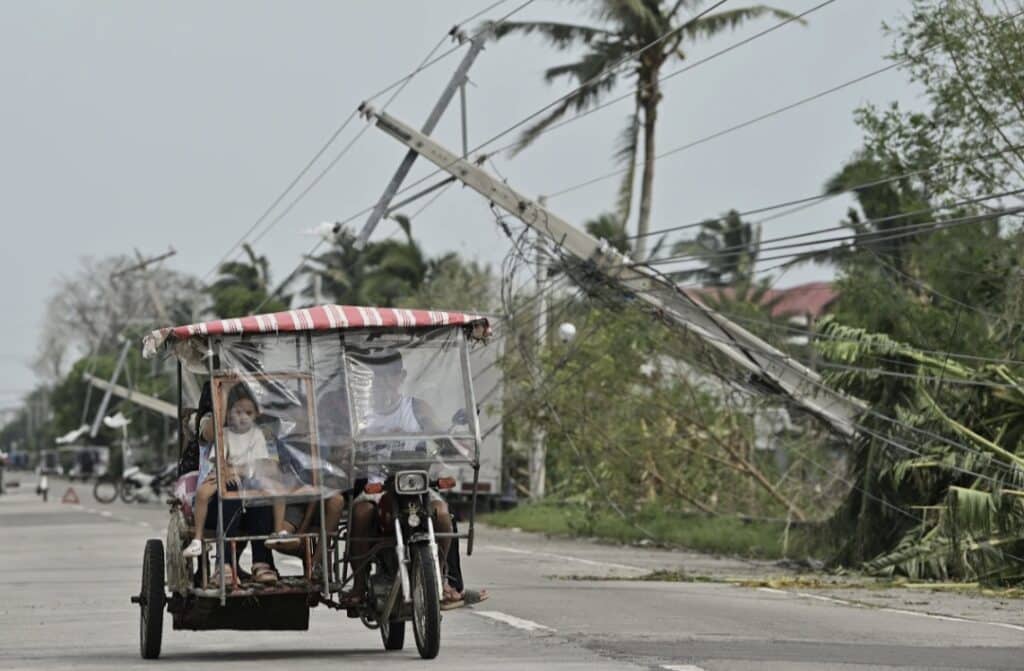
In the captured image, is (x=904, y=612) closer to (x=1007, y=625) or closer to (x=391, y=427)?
(x=1007, y=625)

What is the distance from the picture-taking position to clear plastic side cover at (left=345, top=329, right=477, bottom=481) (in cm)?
1160

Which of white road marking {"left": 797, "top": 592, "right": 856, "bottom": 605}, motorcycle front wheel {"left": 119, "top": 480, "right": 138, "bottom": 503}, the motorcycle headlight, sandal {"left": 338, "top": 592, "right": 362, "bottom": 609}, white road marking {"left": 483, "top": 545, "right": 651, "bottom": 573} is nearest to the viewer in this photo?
the motorcycle headlight

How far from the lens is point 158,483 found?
56.4 m

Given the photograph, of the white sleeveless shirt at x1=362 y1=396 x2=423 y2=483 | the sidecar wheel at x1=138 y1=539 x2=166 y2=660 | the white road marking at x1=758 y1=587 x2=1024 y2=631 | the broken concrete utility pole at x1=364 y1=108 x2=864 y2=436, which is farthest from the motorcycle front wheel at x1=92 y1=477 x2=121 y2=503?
the white sleeveless shirt at x1=362 y1=396 x2=423 y2=483

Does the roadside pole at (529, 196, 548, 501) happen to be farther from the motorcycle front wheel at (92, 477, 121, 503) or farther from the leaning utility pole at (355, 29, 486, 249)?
the motorcycle front wheel at (92, 477, 121, 503)

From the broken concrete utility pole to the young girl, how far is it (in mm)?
14651

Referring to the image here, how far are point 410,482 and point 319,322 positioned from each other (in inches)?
45.3

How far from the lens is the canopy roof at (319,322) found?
11.5m

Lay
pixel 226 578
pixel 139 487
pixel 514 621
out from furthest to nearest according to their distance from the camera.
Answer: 1. pixel 139 487
2. pixel 514 621
3. pixel 226 578

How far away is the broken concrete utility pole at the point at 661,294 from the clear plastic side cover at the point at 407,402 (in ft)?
45.5

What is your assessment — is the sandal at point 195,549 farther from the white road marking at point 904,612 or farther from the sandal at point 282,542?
the white road marking at point 904,612

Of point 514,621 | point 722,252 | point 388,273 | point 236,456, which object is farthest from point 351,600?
point 388,273

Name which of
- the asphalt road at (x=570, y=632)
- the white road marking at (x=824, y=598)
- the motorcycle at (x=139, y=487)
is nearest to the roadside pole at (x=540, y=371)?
the asphalt road at (x=570, y=632)

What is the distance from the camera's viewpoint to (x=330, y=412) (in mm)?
11727
